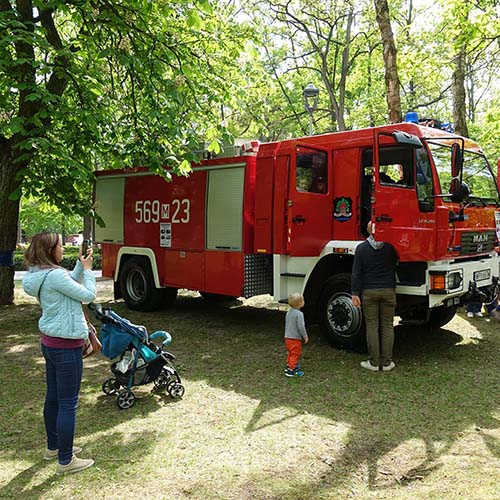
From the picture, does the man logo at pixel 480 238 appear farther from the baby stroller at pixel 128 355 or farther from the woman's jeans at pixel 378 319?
the baby stroller at pixel 128 355

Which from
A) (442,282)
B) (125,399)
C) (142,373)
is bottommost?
(125,399)

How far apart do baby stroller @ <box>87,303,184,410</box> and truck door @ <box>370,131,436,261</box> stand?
3.05m

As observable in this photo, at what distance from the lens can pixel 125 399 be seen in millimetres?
5008

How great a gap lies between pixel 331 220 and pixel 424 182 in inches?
56.6

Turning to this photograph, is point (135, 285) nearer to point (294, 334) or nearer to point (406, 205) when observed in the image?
point (294, 334)

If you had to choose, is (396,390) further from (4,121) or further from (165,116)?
(4,121)

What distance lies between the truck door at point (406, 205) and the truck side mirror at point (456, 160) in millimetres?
308

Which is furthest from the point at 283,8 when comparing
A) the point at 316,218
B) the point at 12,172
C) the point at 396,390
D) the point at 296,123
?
the point at 396,390

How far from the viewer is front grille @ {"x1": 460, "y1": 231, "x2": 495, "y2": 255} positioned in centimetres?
648

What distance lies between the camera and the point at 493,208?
23.6 ft

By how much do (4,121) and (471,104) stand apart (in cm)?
2912

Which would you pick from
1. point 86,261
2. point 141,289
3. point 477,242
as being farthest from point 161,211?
point 86,261

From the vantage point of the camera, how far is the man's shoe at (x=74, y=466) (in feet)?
12.1

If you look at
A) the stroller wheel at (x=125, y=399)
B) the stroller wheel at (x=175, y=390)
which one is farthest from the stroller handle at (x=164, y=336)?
the stroller wheel at (x=125, y=399)
